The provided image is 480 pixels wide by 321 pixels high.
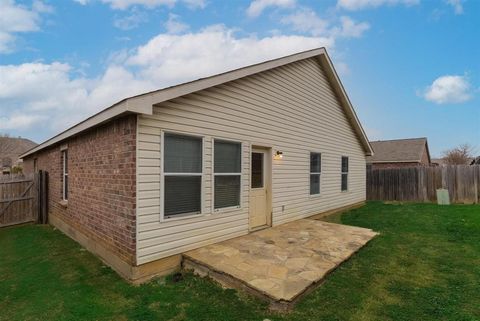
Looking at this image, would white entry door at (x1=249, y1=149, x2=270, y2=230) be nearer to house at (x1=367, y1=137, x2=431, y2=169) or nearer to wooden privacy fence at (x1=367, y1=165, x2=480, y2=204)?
wooden privacy fence at (x1=367, y1=165, x2=480, y2=204)

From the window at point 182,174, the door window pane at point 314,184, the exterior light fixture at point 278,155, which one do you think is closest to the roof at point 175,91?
the window at point 182,174

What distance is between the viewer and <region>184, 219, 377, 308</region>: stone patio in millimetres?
3809

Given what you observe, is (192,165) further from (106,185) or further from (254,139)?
(254,139)

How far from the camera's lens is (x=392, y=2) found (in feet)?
32.8

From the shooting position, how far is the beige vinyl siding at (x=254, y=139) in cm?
457

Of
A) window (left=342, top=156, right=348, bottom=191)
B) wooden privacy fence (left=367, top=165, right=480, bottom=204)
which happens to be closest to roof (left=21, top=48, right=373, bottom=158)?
window (left=342, top=156, right=348, bottom=191)

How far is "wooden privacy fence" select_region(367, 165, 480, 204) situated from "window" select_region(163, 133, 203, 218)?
525 inches

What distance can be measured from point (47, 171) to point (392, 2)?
559 inches

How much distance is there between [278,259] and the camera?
4.81 metres

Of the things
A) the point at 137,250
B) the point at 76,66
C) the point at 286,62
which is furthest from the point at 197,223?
the point at 76,66

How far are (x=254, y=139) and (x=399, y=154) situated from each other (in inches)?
977

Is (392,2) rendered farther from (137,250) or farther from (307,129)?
(137,250)

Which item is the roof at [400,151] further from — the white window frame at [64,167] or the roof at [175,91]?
the white window frame at [64,167]

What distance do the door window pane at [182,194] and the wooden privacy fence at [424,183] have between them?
1334cm
